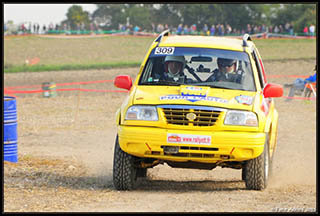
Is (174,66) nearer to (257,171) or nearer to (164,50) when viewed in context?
(164,50)

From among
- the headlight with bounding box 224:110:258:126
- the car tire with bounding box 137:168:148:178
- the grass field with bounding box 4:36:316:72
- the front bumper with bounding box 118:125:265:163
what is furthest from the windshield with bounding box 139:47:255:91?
the grass field with bounding box 4:36:316:72

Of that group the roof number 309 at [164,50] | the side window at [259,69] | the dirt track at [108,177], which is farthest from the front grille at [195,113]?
the side window at [259,69]

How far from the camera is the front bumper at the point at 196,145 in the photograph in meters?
8.04

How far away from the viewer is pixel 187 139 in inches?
318

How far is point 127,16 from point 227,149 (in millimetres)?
84322

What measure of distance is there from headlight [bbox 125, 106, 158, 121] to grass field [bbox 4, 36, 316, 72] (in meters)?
29.2

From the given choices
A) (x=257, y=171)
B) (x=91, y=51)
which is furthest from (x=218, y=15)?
(x=257, y=171)

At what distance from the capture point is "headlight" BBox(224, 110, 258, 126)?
8109mm

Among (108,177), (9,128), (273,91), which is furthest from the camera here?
(9,128)

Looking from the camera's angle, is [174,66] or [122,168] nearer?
[122,168]

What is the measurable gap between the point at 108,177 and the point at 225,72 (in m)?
2.72

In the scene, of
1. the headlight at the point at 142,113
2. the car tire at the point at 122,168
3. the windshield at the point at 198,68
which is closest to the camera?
the headlight at the point at 142,113

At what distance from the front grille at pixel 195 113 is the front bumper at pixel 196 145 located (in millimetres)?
122

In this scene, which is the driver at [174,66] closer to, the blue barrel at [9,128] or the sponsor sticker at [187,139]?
the sponsor sticker at [187,139]
